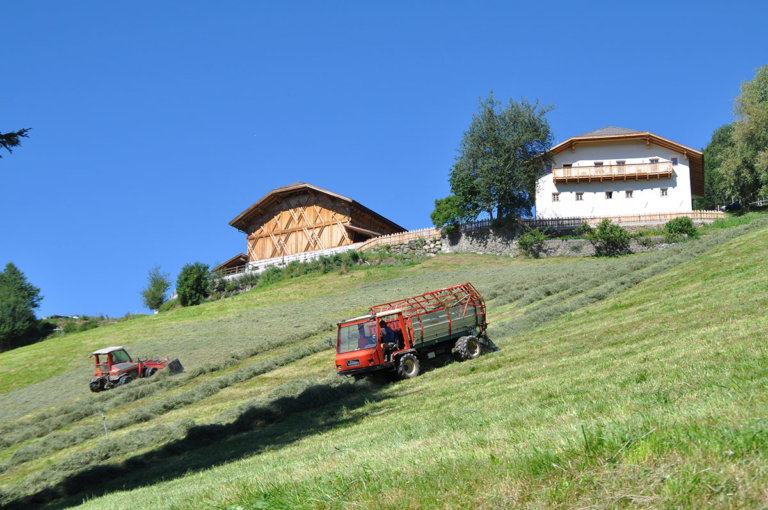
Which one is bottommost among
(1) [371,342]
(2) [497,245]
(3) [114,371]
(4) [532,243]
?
(3) [114,371]

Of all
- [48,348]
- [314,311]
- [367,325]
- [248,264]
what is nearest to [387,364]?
[367,325]

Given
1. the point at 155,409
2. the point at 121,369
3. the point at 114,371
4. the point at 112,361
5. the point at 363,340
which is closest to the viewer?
the point at 363,340

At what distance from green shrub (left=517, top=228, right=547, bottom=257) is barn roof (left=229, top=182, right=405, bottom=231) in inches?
810

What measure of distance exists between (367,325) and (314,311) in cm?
2141

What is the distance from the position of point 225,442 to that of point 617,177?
170ft

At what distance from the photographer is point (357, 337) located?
64.3 ft

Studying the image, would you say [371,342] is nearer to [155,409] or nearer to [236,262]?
[155,409]

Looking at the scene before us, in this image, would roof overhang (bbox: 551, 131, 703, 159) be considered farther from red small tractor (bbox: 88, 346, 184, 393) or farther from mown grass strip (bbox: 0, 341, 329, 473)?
red small tractor (bbox: 88, 346, 184, 393)

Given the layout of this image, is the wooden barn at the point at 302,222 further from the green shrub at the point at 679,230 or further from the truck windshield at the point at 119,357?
the truck windshield at the point at 119,357

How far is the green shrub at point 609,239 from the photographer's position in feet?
158

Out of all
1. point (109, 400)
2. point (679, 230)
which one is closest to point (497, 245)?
point (679, 230)

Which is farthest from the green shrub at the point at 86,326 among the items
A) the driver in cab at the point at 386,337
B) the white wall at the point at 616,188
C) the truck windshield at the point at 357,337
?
the driver in cab at the point at 386,337

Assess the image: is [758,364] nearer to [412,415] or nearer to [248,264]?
[412,415]

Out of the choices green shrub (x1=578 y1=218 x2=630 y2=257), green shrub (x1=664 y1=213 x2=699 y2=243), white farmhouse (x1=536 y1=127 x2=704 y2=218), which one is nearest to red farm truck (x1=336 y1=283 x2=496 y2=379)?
green shrub (x1=578 y1=218 x2=630 y2=257)
